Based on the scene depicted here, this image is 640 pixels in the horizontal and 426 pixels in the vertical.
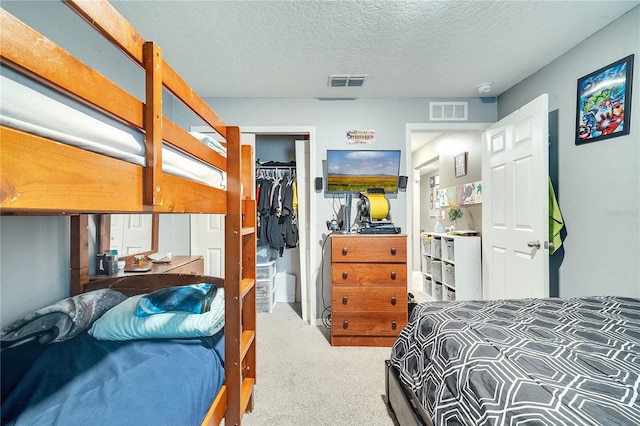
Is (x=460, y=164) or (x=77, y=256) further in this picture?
(x=460, y=164)

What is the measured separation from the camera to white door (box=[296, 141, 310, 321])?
9.57 ft

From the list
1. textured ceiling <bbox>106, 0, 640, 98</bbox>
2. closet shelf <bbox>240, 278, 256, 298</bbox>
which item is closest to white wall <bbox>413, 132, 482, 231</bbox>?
textured ceiling <bbox>106, 0, 640, 98</bbox>

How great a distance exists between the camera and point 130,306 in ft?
4.01

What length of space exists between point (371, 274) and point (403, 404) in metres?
1.10

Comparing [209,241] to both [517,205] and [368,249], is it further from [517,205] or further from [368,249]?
[517,205]

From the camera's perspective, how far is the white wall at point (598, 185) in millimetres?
1612

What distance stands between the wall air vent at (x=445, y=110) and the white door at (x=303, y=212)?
55.0 inches

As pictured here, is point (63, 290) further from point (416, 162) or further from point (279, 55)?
point (416, 162)

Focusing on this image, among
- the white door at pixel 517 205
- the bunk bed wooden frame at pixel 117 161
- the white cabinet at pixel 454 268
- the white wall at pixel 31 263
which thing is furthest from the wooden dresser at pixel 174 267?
the white door at pixel 517 205

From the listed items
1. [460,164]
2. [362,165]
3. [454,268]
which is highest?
[460,164]

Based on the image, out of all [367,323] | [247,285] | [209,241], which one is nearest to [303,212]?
[209,241]

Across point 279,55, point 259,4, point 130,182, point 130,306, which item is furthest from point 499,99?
point 130,306

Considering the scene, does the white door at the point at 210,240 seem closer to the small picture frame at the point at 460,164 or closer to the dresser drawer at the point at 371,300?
the dresser drawer at the point at 371,300

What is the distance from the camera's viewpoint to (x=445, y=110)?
2.82 meters
